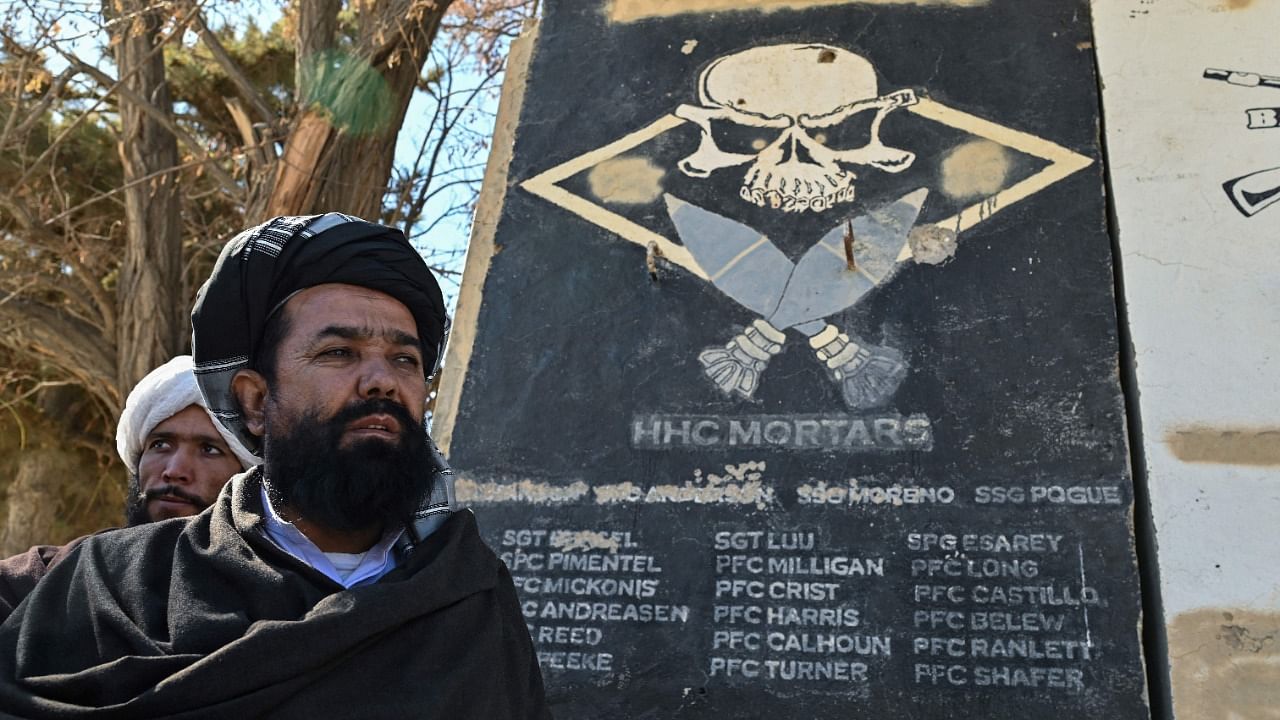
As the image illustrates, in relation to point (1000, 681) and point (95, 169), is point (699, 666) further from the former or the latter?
point (95, 169)

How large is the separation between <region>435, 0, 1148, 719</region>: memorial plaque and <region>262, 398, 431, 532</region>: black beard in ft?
3.20

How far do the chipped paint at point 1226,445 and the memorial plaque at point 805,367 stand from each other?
162mm

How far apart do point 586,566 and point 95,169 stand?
663 cm

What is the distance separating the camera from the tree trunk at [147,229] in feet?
21.5

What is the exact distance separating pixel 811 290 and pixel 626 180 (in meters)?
0.72

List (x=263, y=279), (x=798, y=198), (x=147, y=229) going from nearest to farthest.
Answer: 1. (x=263, y=279)
2. (x=798, y=198)
3. (x=147, y=229)

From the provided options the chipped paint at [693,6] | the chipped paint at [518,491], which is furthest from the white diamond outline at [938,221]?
the chipped paint at [518,491]

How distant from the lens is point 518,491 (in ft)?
11.4

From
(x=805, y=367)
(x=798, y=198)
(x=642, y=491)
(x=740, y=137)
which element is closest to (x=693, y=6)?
(x=740, y=137)

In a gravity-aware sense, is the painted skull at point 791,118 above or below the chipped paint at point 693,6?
below

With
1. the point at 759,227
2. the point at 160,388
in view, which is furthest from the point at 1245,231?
Answer: the point at 160,388

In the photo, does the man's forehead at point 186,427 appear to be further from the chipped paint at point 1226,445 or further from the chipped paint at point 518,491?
the chipped paint at point 1226,445

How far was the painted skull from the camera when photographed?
12.3 feet

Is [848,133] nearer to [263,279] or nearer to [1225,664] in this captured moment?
[1225,664]
